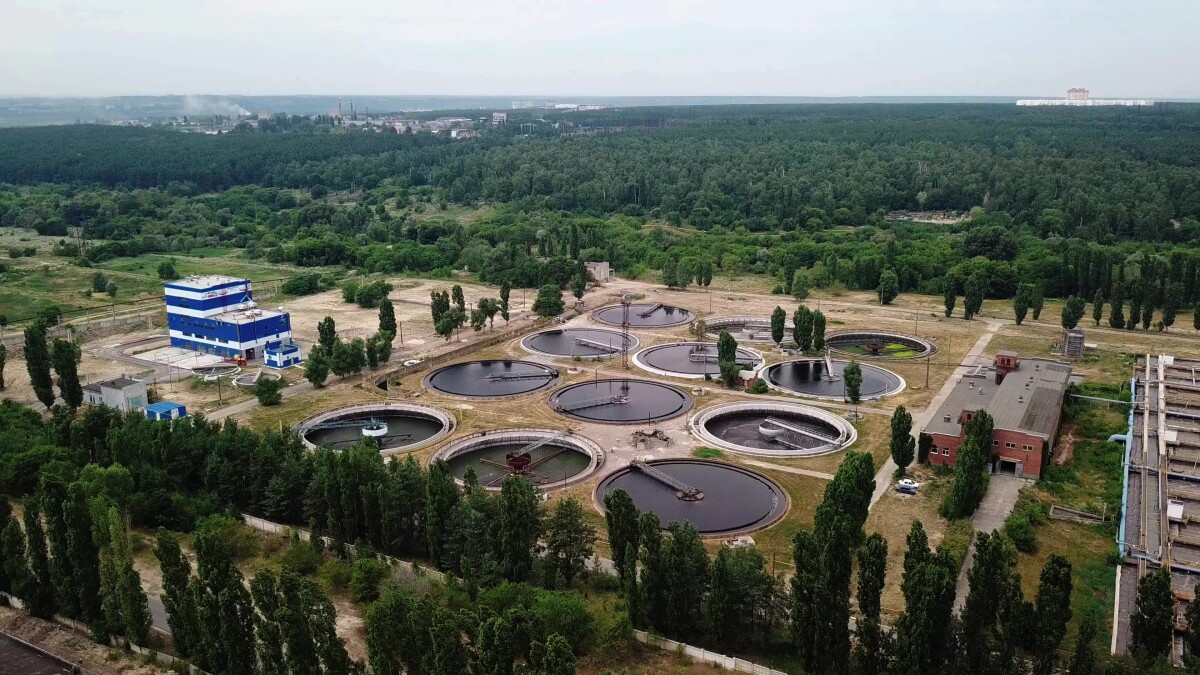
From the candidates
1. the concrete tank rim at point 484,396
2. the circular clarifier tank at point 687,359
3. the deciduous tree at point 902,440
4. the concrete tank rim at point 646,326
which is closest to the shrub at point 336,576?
the concrete tank rim at point 484,396

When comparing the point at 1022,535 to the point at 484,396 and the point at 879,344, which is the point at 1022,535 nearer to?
the point at 484,396

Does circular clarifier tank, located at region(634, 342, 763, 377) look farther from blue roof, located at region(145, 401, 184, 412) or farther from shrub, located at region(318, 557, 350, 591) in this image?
shrub, located at region(318, 557, 350, 591)

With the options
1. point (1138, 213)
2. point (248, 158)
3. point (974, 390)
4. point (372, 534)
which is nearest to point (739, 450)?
point (974, 390)

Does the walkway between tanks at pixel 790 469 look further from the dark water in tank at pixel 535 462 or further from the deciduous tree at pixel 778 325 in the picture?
the deciduous tree at pixel 778 325

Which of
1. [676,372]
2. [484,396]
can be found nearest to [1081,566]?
[676,372]

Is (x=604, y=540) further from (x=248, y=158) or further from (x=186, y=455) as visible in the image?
(x=248, y=158)

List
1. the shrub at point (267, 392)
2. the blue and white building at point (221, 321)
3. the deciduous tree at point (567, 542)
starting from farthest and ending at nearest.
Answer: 1. the blue and white building at point (221, 321)
2. the shrub at point (267, 392)
3. the deciduous tree at point (567, 542)
